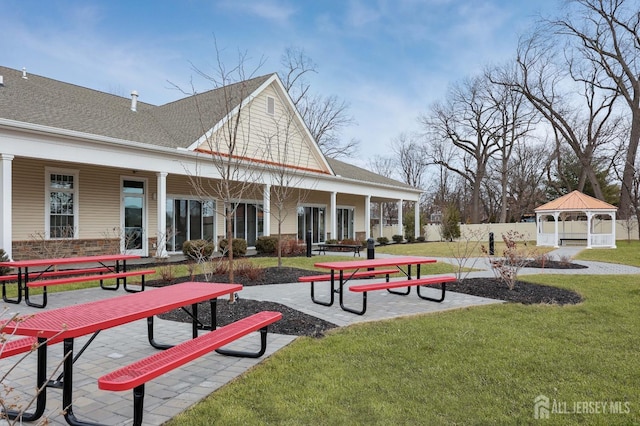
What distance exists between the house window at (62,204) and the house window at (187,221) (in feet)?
10.8

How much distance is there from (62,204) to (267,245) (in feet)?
25.2

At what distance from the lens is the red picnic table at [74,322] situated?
3008 millimetres

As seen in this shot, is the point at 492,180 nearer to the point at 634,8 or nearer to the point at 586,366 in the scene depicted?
the point at 634,8

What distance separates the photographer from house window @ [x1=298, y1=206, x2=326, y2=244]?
76.5 ft

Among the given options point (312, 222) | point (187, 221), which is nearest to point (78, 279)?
point (187, 221)

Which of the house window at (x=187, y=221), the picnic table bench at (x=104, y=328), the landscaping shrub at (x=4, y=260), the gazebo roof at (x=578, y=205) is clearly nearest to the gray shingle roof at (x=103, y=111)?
the house window at (x=187, y=221)

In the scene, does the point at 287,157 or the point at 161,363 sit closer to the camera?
the point at 161,363

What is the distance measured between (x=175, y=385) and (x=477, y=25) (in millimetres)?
15266

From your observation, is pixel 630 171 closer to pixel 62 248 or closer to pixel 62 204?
pixel 62 204

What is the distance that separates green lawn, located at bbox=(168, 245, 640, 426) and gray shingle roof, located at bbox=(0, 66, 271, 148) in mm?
7273

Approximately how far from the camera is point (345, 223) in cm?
2727

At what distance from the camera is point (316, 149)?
71.2ft

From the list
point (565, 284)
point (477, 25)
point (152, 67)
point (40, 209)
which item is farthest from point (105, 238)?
point (477, 25)

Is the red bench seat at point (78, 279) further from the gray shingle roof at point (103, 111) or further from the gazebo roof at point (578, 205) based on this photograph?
the gazebo roof at point (578, 205)
